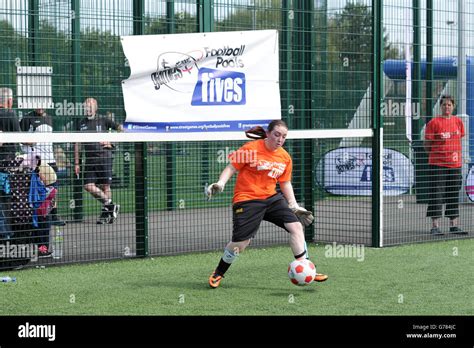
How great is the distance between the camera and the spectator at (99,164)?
11.8 m

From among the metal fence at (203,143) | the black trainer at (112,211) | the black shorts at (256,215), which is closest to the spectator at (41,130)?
the metal fence at (203,143)

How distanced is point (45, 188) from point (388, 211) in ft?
21.9

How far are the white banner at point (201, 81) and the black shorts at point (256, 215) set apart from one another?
2090 mm

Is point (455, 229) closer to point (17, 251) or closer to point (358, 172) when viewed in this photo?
point (358, 172)

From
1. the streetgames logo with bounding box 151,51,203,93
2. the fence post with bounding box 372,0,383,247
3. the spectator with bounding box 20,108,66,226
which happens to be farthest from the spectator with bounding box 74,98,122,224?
the fence post with bounding box 372,0,383,247

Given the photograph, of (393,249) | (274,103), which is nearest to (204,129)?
(274,103)

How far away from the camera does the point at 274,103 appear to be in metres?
11.4

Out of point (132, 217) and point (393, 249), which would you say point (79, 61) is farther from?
point (393, 249)

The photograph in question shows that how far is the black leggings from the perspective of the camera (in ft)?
43.8

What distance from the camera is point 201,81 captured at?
36.3ft

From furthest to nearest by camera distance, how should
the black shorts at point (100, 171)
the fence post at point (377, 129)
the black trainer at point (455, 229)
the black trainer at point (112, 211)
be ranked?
the black trainer at point (455, 229)
the black trainer at point (112, 211)
the black shorts at point (100, 171)
the fence post at point (377, 129)

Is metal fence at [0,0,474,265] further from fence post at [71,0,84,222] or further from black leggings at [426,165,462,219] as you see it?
black leggings at [426,165,462,219]

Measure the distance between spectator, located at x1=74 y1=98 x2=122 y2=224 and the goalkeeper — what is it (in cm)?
297

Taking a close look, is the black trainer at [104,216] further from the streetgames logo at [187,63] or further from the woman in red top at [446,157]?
the woman in red top at [446,157]
